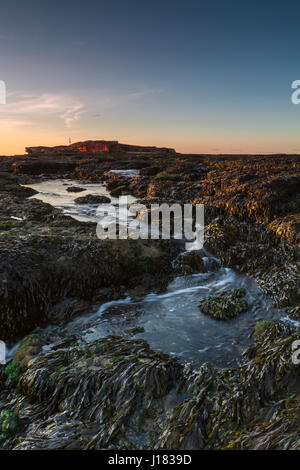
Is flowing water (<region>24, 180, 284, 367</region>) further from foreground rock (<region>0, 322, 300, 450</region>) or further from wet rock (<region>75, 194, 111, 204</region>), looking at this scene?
wet rock (<region>75, 194, 111, 204</region>)

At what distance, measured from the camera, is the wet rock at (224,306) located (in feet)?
17.0

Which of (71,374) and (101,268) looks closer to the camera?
(71,374)

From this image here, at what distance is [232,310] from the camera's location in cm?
524

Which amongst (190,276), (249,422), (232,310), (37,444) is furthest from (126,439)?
(190,276)

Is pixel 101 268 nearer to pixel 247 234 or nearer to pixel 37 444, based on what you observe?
pixel 37 444

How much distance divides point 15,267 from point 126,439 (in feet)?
12.2

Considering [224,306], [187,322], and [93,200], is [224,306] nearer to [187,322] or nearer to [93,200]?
[187,322]

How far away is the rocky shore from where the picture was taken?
9.09 feet

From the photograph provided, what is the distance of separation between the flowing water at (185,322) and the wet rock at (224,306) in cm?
12

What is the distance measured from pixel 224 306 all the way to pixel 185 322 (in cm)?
93

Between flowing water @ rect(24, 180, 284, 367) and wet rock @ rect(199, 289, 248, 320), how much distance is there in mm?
115

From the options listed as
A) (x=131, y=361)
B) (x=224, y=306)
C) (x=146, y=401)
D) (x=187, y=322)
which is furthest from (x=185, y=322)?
(x=146, y=401)

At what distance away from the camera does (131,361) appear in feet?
12.1

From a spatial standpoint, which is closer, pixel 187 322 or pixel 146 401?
pixel 146 401
